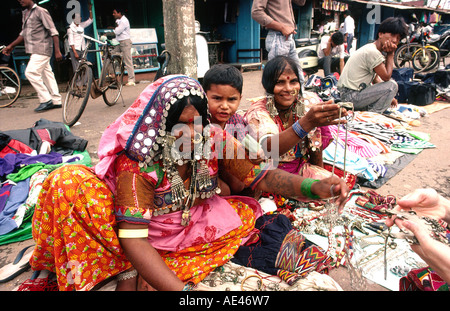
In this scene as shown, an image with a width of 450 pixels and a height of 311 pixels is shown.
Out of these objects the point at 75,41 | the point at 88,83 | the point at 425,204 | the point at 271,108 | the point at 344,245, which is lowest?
the point at 344,245

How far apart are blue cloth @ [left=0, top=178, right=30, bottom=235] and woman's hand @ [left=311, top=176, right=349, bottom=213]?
222 cm

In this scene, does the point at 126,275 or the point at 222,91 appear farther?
the point at 222,91

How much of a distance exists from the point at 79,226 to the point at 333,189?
1280mm

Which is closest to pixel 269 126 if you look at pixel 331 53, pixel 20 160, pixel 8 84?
pixel 20 160

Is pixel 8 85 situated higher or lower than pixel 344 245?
higher

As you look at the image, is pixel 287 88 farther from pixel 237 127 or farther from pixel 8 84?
pixel 8 84

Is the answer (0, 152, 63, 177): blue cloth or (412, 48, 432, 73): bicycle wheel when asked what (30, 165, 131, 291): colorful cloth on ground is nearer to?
(0, 152, 63, 177): blue cloth

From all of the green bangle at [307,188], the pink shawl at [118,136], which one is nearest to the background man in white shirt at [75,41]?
the pink shawl at [118,136]

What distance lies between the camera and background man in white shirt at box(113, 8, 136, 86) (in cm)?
785

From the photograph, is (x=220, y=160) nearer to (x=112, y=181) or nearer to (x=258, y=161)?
(x=258, y=161)

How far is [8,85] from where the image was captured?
22.8 ft

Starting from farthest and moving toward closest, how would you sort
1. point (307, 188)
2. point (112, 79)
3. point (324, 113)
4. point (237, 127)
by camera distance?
1. point (112, 79)
2. point (237, 127)
3. point (324, 113)
4. point (307, 188)

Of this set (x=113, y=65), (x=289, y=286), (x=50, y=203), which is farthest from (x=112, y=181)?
(x=113, y=65)
